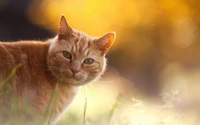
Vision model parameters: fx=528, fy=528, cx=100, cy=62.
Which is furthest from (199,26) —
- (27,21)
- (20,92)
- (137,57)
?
(20,92)

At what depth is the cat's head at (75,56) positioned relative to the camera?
12.1ft

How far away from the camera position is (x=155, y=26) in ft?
36.3

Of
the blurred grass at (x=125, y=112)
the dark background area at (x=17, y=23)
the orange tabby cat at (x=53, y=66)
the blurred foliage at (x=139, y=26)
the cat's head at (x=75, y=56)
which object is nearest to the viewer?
the blurred grass at (x=125, y=112)

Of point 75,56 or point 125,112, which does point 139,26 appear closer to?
point 125,112

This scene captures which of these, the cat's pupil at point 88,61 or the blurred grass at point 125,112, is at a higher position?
the cat's pupil at point 88,61

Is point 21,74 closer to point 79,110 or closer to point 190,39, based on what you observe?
point 79,110

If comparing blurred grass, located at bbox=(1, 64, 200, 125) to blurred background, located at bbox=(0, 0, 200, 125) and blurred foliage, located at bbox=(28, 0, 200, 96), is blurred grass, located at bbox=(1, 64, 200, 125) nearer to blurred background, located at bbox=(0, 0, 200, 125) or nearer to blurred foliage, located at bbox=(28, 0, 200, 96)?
blurred background, located at bbox=(0, 0, 200, 125)

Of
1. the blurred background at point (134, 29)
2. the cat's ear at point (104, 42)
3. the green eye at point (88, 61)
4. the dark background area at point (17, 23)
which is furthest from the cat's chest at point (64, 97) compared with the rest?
the dark background area at point (17, 23)

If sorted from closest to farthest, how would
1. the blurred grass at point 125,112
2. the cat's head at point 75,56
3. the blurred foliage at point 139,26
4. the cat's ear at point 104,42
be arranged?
1. the blurred grass at point 125,112
2. the cat's head at point 75,56
3. the cat's ear at point 104,42
4. the blurred foliage at point 139,26

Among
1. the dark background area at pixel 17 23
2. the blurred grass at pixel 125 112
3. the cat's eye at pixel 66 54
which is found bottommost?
the blurred grass at pixel 125 112

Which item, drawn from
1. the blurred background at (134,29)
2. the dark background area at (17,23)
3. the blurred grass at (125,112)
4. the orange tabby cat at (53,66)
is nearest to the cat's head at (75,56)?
the orange tabby cat at (53,66)

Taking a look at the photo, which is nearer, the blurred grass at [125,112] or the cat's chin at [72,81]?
the blurred grass at [125,112]

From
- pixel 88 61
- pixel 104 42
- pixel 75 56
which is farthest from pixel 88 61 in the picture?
pixel 104 42

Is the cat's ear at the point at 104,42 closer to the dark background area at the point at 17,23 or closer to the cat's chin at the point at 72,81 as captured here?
the cat's chin at the point at 72,81
